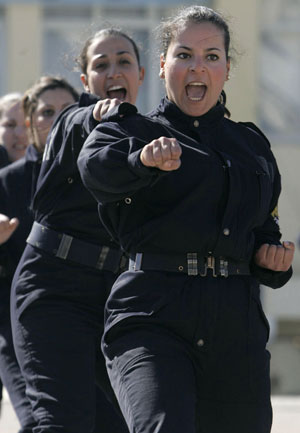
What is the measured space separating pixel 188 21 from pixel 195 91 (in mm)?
243

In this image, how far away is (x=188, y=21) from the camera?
402 cm

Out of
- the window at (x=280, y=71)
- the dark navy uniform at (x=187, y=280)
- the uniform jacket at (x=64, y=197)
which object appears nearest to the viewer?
the dark navy uniform at (x=187, y=280)

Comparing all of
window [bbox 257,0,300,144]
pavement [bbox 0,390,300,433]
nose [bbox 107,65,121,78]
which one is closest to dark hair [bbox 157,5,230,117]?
nose [bbox 107,65,121,78]

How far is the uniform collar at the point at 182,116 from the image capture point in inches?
155

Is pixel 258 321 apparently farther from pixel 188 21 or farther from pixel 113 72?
pixel 113 72

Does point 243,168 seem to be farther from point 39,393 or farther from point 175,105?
point 39,393

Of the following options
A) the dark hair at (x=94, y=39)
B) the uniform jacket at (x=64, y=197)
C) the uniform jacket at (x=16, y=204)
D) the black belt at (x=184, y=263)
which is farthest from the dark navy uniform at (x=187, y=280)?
the uniform jacket at (x=16, y=204)

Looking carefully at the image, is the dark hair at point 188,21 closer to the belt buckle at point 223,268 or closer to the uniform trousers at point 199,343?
the belt buckle at point 223,268

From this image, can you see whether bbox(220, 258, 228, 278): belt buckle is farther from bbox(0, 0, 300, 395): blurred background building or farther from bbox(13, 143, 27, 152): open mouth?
bbox(0, 0, 300, 395): blurred background building

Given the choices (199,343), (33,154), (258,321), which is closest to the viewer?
(199,343)

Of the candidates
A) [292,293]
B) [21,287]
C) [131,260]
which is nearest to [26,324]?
[21,287]

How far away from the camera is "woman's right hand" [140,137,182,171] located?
3.49 meters

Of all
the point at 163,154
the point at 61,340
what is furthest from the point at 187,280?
the point at 61,340

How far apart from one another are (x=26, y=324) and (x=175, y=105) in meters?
1.35
